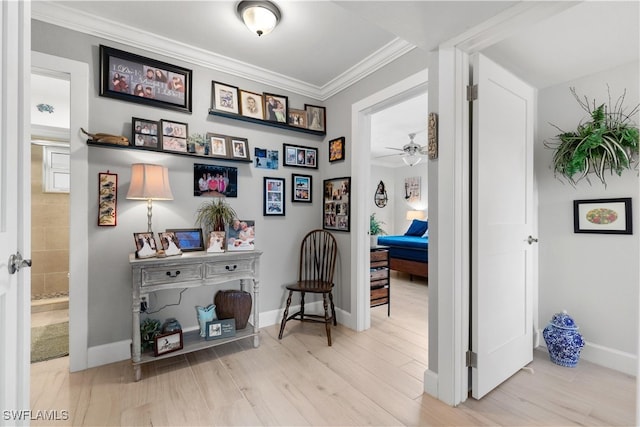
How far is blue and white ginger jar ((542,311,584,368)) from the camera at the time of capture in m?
2.16

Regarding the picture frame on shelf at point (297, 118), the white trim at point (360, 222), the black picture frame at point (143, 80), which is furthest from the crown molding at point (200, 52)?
the white trim at point (360, 222)

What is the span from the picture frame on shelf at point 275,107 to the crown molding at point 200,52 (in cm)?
13

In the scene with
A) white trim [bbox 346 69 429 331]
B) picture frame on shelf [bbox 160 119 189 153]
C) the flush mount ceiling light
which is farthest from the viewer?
white trim [bbox 346 69 429 331]

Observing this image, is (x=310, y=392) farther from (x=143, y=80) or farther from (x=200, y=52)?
(x=200, y=52)

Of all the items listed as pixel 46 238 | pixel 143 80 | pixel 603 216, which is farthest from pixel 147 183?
pixel 603 216

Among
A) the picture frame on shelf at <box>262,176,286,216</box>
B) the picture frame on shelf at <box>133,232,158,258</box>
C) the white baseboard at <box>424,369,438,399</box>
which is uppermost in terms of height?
the picture frame on shelf at <box>262,176,286,216</box>

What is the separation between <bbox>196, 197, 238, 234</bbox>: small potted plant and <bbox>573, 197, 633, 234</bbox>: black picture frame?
2781mm

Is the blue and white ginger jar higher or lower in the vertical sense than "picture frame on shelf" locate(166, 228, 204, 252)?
lower

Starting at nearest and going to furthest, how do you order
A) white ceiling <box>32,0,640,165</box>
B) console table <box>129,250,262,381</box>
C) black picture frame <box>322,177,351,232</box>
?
white ceiling <box>32,0,640,165</box>
console table <box>129,250,262,381</box>
black picture frame <box>322,177,351,232</box>

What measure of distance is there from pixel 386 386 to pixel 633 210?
208 cm

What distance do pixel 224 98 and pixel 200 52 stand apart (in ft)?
1.30

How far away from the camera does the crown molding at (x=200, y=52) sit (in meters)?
2.05

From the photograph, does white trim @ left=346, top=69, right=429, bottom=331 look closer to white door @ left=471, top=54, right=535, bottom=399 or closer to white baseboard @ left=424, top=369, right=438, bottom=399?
white baseboard @ left=424, top=369, right=438, bottom=399

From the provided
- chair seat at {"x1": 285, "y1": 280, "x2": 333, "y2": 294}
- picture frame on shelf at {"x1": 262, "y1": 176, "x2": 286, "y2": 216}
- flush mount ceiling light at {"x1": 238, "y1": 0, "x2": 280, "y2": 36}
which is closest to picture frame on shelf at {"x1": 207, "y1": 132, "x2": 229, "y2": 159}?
picture frame on shelf at {"x1": 262, "y1": 176, "x2": 286, "y2": 216}
